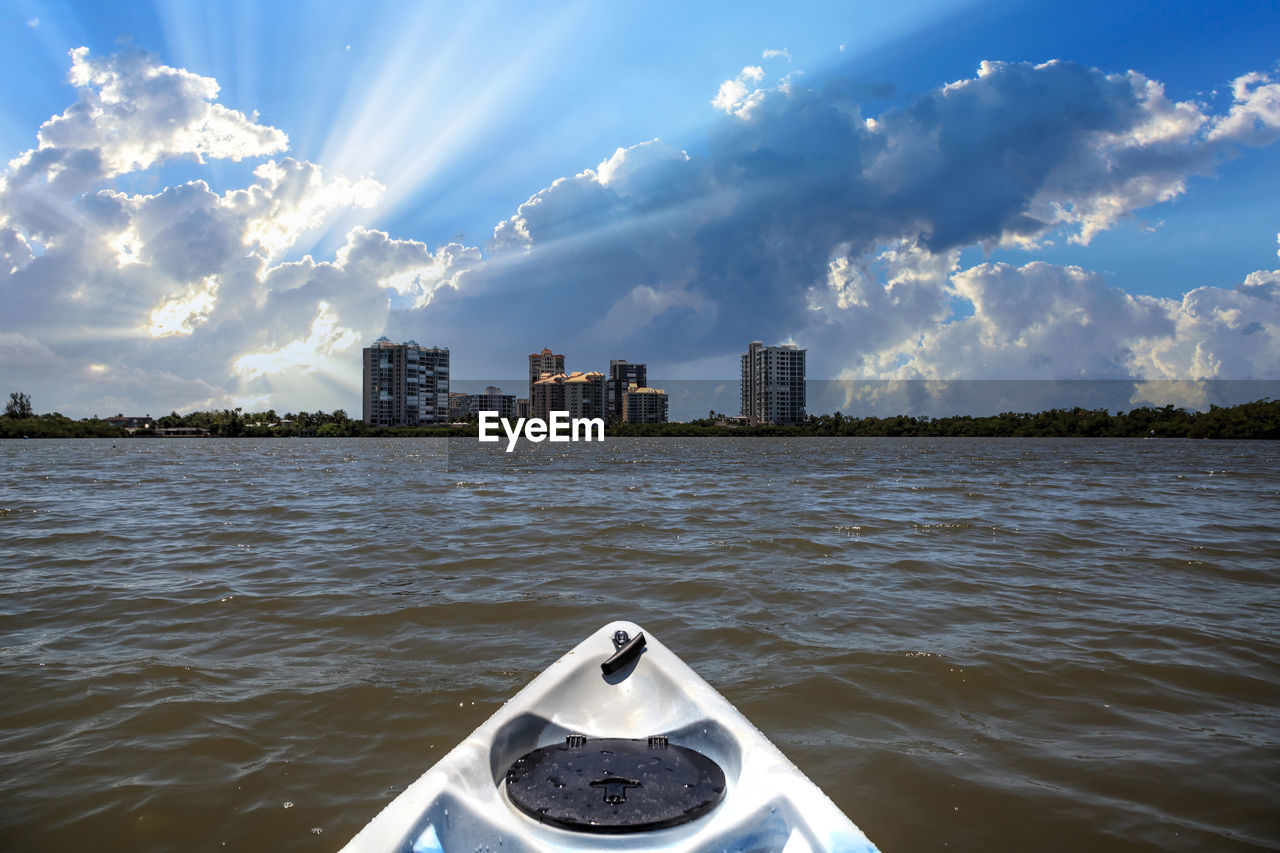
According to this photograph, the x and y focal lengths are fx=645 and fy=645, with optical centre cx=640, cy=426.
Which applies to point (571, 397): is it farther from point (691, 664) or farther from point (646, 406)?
point (691, 664)

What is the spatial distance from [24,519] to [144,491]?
24.6ft

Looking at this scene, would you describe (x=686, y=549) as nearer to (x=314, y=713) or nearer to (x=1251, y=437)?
(x=314, y=713)

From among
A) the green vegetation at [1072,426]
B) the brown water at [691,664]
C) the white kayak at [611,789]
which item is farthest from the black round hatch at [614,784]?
the green vegetation at [1072,426]

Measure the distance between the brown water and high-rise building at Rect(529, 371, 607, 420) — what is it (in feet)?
490

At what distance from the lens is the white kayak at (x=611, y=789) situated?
2.71 metres

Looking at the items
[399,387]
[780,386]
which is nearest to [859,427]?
[780,386]

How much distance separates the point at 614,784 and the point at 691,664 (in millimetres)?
2875

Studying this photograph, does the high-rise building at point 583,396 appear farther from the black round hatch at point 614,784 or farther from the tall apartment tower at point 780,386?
A: the black round hatch at point 614,784

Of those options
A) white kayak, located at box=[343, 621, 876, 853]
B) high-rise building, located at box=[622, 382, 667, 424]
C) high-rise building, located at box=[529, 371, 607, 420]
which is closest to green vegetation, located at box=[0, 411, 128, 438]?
high-rise building, located at box=[529, 371, 607, 420]

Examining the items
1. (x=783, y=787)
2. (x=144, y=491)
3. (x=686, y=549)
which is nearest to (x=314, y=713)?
(x=783, y=787)

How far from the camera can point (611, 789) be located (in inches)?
122

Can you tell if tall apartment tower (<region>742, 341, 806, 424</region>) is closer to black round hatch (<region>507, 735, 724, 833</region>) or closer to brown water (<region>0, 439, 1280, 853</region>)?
brown water (<region>0, 439, 1280, 853</region>)

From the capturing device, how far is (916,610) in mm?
7512

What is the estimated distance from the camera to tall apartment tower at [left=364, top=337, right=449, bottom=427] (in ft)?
556
